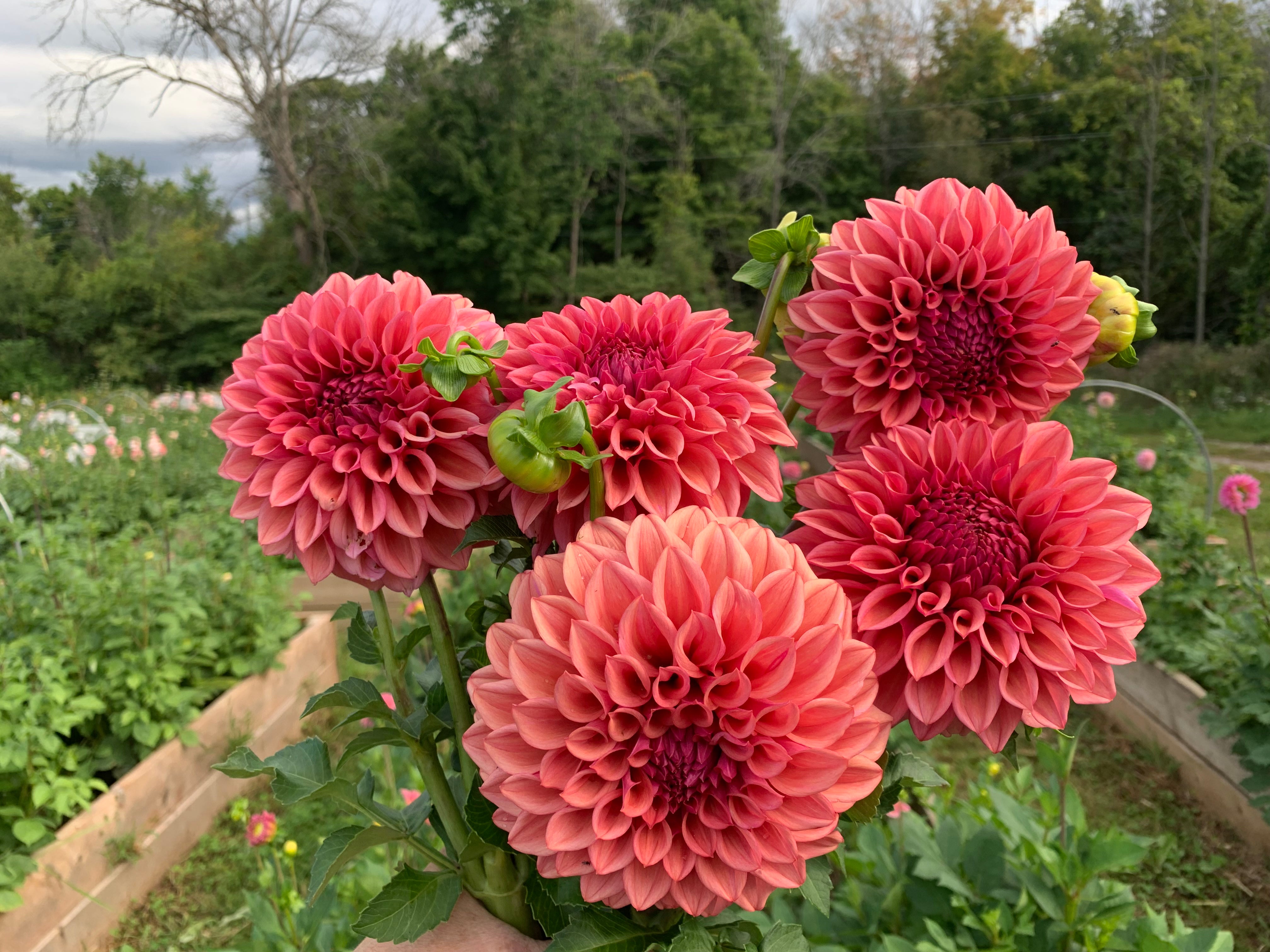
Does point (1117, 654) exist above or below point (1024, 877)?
above

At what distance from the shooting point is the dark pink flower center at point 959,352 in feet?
1.93

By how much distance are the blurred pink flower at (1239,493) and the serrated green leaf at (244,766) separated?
3.45 meters

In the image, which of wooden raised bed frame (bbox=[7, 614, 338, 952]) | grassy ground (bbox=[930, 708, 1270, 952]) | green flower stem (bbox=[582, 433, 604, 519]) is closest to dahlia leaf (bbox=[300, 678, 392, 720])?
green flower stem (bbox=[582, 433, 604, 519])

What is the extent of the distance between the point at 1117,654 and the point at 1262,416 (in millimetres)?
12427

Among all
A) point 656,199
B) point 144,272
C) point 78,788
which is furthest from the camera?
point 656,199

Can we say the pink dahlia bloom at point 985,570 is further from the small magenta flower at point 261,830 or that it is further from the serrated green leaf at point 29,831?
the serrated green leaf at point 29,831

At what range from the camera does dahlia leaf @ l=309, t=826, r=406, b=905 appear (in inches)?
25.2

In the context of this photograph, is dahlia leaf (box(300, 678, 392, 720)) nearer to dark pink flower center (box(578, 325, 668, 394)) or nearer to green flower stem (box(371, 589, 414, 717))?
green flower stem (box(371, 589, 414, 717))

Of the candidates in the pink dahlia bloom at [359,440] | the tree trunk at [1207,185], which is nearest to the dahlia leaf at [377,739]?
the pink dahlia bloom at [359,440]

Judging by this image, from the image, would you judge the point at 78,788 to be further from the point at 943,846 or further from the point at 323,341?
the point at 323,341

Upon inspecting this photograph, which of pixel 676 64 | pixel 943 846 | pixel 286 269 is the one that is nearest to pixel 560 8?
pixel 676 64

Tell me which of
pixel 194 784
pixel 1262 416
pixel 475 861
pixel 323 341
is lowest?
pixel 1262 416

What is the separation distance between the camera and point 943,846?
5.33ft

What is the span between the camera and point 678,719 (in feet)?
1.50
